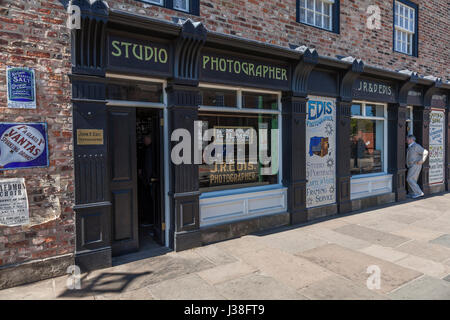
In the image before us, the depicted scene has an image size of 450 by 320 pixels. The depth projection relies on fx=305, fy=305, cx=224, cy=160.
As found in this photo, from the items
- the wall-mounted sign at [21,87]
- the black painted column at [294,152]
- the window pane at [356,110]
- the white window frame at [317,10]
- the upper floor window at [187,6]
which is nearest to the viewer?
the wall-mounted sign at [21,87]

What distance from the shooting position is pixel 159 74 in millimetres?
5016

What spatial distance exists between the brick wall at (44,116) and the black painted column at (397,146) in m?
8.59

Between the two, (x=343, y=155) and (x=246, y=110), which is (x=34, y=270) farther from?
(x=343, y=155)

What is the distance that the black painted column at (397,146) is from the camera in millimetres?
9016

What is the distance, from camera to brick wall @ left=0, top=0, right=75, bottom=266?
396 centimetres

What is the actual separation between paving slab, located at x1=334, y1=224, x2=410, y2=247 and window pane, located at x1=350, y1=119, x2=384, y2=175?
221 cm

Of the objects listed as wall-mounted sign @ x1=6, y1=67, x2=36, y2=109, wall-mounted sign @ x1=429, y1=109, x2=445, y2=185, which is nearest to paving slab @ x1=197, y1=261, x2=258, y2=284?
wall-mounted sign @ x1=6, y1=67, x2=36, y2=109

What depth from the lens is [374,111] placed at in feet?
29.0

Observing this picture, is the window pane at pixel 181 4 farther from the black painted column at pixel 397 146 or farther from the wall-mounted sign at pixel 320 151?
the black painted column at pixel 397 146

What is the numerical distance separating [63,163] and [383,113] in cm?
855

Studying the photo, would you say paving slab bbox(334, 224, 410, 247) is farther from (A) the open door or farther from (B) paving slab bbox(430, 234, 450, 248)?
(A) the open door

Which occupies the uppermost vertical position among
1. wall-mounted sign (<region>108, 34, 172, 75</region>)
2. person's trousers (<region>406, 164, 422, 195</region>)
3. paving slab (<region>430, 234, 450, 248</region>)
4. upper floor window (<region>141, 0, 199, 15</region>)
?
upper floor window (<region>141, 0, 199, 15</region>)

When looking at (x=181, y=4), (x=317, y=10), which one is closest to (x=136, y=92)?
(x=181, y=4)

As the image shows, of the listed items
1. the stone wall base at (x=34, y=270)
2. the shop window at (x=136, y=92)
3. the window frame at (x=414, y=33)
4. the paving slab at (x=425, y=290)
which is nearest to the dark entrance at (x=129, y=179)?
the shop window at (x=136, y=92)
